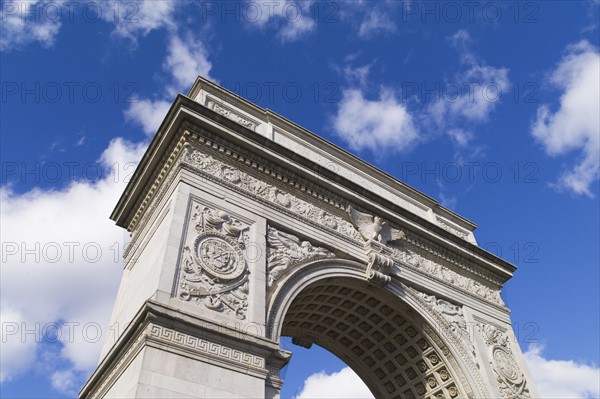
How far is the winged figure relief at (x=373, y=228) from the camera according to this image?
15820 millimetres

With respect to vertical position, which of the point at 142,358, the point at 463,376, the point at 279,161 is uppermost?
the point at 279,161

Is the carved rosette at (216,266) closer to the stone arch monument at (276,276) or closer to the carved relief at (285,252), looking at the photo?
the stone arch monument at (276,276)

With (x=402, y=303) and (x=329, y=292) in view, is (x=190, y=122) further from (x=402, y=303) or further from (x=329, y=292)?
(x=402, y=303)

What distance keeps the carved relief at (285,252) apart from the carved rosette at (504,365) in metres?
6.74

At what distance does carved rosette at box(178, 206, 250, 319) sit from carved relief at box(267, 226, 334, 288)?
81 centimetres

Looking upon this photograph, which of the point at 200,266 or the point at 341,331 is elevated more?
the point at 341,331

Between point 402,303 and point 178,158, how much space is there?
26.1ft

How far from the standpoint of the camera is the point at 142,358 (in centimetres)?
937

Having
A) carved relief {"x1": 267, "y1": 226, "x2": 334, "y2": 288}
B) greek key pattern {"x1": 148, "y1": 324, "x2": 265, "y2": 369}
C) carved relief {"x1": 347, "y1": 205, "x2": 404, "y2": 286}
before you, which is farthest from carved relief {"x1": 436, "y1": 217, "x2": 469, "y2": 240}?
greek key pattern {"x1": 148, "y1": 324, "x2": 265, "y2": 369}

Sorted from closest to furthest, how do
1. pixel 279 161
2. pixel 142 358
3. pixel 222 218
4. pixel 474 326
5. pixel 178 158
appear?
pixel 142 358, pixel 222 218, pixel 178 158, pixel 279 161, pixel 474 326

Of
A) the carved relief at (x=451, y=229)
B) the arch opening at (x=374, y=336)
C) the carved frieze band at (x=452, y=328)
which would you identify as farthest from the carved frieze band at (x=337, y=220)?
the carved relief at (x=451, y=229)

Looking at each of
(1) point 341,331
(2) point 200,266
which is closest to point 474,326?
(1) point 341,331

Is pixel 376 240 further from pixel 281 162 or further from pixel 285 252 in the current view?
pixel 281 162

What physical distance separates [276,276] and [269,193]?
2.77m
